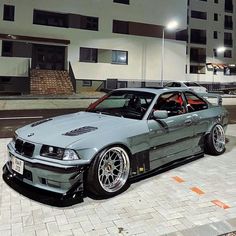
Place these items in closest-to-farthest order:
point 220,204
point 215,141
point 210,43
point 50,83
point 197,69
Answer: point 220,204
point 215,141
point 50,83
point 197,69
point 210,43

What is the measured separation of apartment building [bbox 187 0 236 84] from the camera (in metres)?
42.0

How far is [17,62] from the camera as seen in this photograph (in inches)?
949

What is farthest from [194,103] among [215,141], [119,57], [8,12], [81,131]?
[119,57]

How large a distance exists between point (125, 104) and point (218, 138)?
2.08 m

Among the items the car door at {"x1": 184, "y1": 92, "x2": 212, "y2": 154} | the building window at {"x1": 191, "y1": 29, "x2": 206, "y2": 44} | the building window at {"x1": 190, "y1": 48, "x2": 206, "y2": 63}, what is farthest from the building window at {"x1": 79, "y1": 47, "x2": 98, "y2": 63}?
the car door at {"x1": 184, "y1": 92, "x2": 212, "y2": 154}

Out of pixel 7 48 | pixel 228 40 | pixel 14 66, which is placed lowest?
pixel 14 66

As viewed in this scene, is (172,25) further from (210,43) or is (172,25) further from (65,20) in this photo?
(210,43)

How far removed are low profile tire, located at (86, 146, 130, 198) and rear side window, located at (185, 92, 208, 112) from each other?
197cm

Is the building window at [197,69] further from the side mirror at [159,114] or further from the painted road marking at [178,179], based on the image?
the side mirror at [159,114]

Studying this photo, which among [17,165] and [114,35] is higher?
[114,35]

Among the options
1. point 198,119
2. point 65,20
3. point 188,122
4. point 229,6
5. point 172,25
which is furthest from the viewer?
point 229,6

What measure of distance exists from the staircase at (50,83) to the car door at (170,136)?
1817 cm

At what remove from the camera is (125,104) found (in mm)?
5281

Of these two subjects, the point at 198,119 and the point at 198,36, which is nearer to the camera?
the point at 198,119
